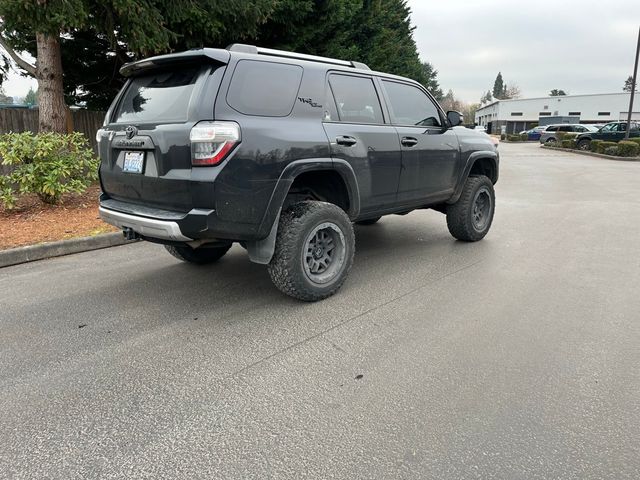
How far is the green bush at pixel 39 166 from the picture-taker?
6.61 m

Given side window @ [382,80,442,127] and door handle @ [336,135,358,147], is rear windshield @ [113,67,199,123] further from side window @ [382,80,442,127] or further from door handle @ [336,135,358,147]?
side window @ [382,80,442,127]

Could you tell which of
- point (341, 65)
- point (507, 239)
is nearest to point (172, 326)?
point (341, 65)

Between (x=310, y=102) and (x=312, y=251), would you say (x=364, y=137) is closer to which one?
(x=310, y=102)

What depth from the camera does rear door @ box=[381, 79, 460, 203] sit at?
4789 millimetres

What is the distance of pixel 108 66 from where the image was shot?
1104cm

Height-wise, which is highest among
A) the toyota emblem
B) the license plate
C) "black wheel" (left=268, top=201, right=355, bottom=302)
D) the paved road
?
the toyota emblem

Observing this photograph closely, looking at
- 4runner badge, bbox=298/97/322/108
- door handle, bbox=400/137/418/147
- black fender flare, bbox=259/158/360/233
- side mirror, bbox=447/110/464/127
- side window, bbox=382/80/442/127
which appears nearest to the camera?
black fender flare, bbox=259/158/360/233

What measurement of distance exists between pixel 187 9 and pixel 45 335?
639 centimetres

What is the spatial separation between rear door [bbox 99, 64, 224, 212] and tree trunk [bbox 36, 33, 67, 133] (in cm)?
542

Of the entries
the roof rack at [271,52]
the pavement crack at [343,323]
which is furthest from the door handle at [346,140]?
the pavement crack at [343,323]

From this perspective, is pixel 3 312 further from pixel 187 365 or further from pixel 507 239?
pixel 507 239

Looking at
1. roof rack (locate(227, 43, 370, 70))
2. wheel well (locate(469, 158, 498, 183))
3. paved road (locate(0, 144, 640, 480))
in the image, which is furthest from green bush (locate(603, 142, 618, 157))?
roof rack (locate(227, 43, 370, 70))

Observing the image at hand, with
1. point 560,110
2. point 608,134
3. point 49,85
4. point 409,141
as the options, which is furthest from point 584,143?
point 560,110

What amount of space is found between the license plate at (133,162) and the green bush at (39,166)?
12.2 feet
